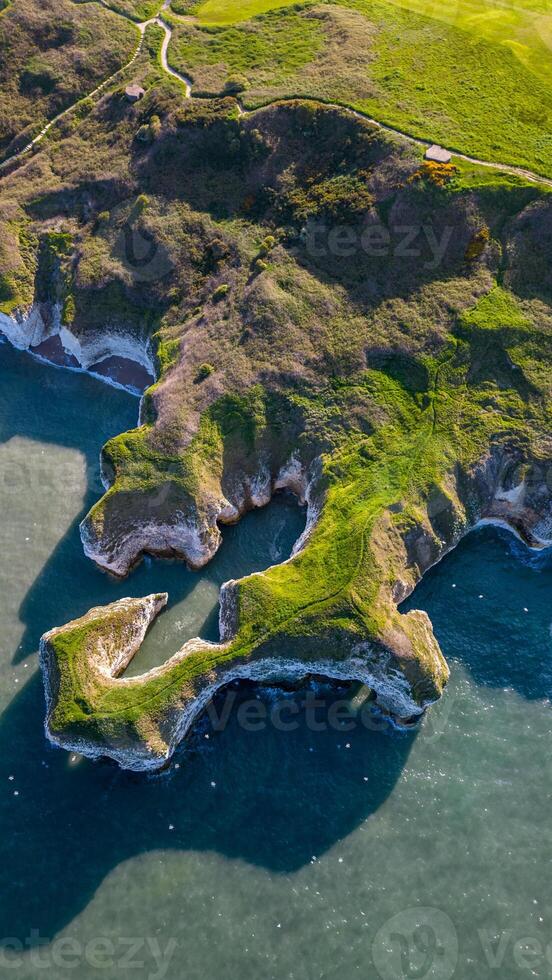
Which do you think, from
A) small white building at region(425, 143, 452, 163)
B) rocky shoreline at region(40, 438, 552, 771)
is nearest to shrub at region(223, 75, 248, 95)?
small white building at region(425, 143, 452, 163)

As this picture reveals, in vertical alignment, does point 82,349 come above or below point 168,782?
above

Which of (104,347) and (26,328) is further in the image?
(26,328)

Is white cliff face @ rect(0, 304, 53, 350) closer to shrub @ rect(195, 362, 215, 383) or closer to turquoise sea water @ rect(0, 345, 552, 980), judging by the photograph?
shrub @ rect(195, 362, 215, 383)

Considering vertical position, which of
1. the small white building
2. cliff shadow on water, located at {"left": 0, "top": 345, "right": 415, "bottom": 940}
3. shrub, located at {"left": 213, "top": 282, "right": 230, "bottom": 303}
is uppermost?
the small white building

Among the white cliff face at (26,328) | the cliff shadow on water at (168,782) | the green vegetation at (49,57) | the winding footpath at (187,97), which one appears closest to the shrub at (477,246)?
the winding footpath at (187,97)

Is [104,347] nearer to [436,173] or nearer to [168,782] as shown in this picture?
[436,173]

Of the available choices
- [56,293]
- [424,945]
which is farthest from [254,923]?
[56,293]

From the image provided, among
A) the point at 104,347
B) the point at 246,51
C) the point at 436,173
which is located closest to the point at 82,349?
the point at 104,347
